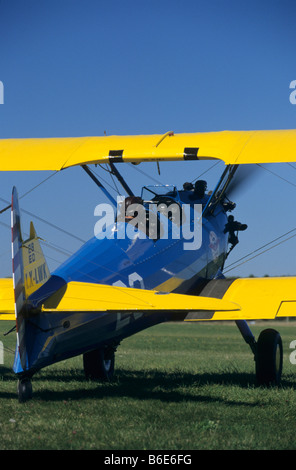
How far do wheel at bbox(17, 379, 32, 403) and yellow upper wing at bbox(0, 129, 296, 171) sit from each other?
3234 mm

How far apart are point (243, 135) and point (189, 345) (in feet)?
36.2

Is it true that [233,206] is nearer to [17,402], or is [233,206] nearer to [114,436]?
[17,402]

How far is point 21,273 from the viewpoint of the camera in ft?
21.7

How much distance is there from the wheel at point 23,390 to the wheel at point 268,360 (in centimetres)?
339

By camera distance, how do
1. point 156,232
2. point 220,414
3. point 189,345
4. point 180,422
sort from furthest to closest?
point 189,345
point 156,232
point 220,414
point 180,422

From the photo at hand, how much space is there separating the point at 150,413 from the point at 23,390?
52.0 inches

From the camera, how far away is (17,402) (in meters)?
7.29

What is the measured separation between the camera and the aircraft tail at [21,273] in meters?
6.53

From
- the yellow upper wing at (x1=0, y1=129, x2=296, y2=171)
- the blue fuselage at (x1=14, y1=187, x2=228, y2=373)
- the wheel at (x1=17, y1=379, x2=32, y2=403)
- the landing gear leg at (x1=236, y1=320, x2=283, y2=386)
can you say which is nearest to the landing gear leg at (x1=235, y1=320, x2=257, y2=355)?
the landing gear leg at (x1=236, y1=320, x2=283, y2=386)

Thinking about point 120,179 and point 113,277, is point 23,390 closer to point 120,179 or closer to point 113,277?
point 113,277

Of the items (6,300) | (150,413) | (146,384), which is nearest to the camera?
(150,413)

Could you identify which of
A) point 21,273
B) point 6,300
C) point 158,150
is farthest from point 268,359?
point 21,273

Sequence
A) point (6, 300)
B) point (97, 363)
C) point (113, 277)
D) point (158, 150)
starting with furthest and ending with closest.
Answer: point (97, 363)
point (158, 150)
point (6, 300)
point (113, 277)
